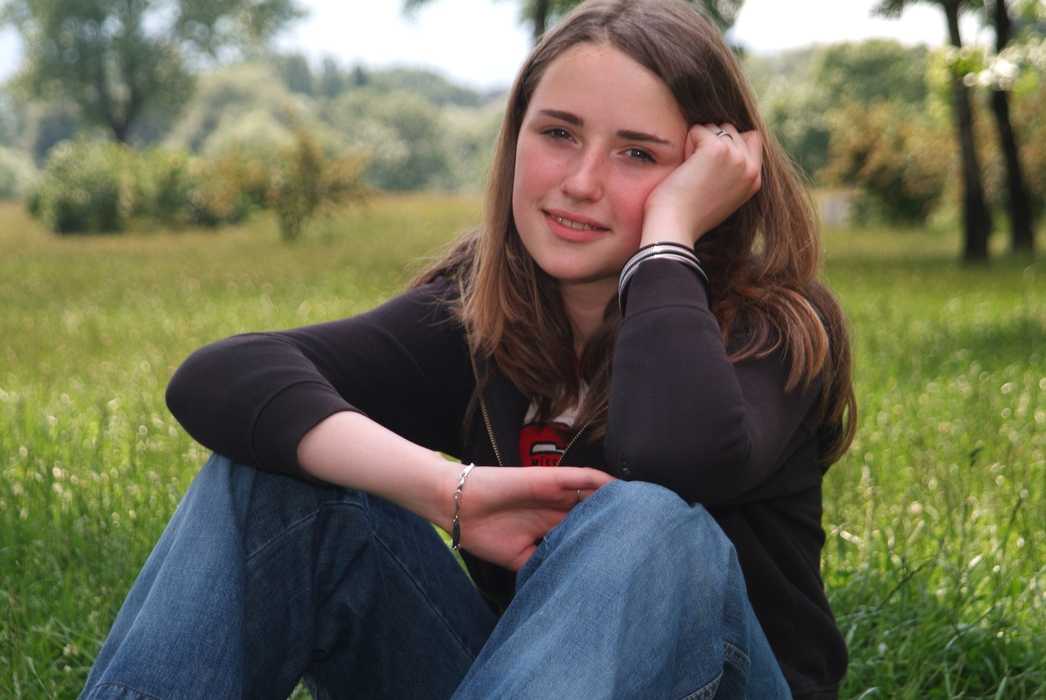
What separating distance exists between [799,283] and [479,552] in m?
0.90

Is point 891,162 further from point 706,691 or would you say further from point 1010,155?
point 706,691

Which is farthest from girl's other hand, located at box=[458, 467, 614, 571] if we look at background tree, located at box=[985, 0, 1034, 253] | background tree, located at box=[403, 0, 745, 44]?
→ background tree, located at box=[985, 0, 1034, 253]

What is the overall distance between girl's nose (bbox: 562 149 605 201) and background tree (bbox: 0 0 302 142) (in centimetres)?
4324

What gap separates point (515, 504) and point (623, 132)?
83cm

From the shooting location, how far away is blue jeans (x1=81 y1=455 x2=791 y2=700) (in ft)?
4.68

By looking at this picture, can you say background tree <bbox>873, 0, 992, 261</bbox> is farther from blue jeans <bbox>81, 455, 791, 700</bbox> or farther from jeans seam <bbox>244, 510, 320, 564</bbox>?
jeans seam <bbox>244, 510, 320, 564</bbox>

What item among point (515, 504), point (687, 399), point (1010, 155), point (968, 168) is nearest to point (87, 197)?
point (968, 168)

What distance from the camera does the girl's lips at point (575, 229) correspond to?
214 cm

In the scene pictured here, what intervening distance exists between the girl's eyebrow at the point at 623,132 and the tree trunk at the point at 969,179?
450 inches

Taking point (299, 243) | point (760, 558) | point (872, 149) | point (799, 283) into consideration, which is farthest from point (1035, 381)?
point (872, 149)

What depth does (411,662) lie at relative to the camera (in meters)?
1.97

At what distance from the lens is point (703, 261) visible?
222 centimetres

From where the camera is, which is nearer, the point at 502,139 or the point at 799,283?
the point at 799,283

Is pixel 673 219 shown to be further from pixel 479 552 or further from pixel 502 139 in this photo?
pixel 479 552
